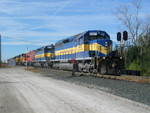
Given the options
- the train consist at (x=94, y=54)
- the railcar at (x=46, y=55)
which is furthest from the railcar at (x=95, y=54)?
the railcar at (x=46, y=55)

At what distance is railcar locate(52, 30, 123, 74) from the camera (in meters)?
22.5

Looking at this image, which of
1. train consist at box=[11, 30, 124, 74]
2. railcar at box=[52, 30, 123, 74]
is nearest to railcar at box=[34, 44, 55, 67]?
train consist at box=[11, 30, 124, 74]

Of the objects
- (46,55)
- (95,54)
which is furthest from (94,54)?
(46,55)

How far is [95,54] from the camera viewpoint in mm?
23594

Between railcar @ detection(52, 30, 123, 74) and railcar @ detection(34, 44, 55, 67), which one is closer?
railcar @ detection(52, 30, 123, 74)

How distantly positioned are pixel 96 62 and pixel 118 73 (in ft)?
6.74

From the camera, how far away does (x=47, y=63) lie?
47.8 meters

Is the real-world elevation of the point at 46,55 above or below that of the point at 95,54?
above

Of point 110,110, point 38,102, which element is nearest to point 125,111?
point 110,110

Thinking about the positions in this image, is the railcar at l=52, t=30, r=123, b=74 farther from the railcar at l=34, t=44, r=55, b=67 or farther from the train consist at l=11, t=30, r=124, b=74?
the railcar at l=34, t=44, r=55, b=67

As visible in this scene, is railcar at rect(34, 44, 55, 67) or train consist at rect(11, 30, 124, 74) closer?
train consist at rect(11, 30, 124, 74)

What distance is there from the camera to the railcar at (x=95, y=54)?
22452 millimetres

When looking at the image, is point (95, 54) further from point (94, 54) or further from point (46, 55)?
point (46, 55)

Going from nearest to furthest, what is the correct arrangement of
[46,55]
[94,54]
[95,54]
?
[95,54] → [94,54] → [46,55]
